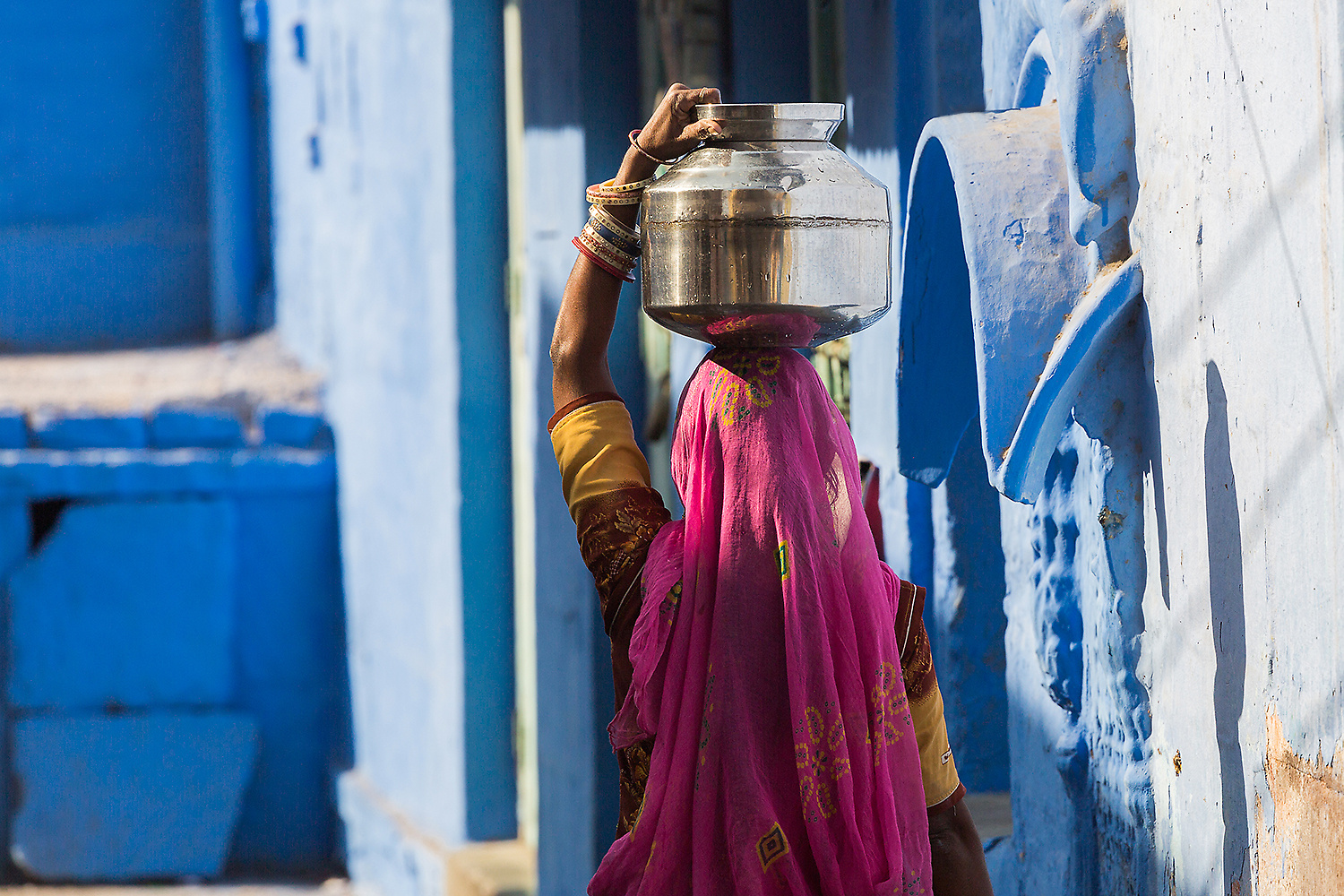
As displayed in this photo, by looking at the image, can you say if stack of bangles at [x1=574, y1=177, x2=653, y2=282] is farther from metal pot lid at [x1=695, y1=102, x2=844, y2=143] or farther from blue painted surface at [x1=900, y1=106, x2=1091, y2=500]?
blue painted surface at [x1=900, y1=106, x2=1091, y2=500]

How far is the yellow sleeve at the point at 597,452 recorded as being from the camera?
5.02 ft

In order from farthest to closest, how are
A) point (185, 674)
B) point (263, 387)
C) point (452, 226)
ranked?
1. point (263, 387)
2. point (185, 674)
3. point (452, 226)

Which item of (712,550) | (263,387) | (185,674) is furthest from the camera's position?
(263,387)

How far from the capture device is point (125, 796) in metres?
5.76

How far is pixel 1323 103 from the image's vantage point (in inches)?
45.2

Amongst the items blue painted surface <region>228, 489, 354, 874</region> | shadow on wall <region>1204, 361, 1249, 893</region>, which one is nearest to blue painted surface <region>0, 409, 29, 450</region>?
blue painted surface <region>228, 489, 354, 874</region>

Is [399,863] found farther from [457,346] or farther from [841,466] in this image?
[841,466]

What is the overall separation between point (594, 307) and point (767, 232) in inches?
9.6

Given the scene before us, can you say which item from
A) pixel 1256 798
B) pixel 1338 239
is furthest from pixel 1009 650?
pixel 1338 239

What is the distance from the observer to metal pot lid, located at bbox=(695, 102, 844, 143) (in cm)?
140

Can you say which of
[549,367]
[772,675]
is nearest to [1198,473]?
[772,675]

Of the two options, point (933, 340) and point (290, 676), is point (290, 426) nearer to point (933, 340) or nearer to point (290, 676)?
point (290, 676)

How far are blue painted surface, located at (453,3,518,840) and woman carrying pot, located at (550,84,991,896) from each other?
2.90 meters

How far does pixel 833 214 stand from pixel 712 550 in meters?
0.34
